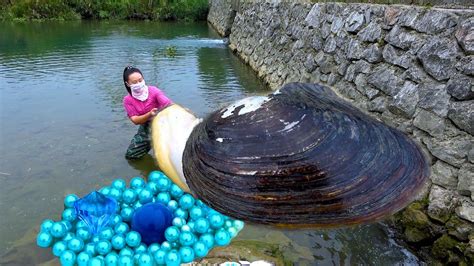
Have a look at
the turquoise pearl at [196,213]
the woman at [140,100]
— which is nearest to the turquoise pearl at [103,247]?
the turquoise pearl at [196,213]

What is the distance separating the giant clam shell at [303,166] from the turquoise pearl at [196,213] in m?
2.68

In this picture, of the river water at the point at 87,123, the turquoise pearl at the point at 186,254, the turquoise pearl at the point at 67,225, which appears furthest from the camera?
the river water at the point at 87,123

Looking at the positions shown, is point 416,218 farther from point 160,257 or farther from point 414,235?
point 160,257

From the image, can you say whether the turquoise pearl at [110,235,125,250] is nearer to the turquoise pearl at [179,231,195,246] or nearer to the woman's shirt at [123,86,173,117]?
the turquoise pearl at [179,231,195,246]

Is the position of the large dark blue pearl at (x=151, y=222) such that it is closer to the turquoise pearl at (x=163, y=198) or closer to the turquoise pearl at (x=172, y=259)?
the turquoise pearl at (x=172, y=259)

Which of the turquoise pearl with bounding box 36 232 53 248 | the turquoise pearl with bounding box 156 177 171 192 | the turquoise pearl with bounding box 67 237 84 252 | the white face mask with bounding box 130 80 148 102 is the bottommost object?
the turquoise pearl with bounding box 36 232 53 248

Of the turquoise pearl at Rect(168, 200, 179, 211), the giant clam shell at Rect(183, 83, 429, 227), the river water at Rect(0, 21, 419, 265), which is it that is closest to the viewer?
the giant clam shell at Rect(183, 83, 429, 227)

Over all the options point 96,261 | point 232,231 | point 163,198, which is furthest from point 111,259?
point 232,231

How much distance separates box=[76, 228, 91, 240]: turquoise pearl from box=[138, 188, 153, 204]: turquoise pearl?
588mm

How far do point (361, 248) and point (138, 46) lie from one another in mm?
12663

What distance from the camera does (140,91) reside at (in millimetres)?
4465

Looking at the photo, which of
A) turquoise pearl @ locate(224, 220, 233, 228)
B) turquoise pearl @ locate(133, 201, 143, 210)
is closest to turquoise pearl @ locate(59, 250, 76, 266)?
turquoise pearl @ locate(133, 201, 143, 210)

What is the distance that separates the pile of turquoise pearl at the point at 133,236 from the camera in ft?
10.3

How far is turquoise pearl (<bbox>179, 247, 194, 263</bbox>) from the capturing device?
317 cm
